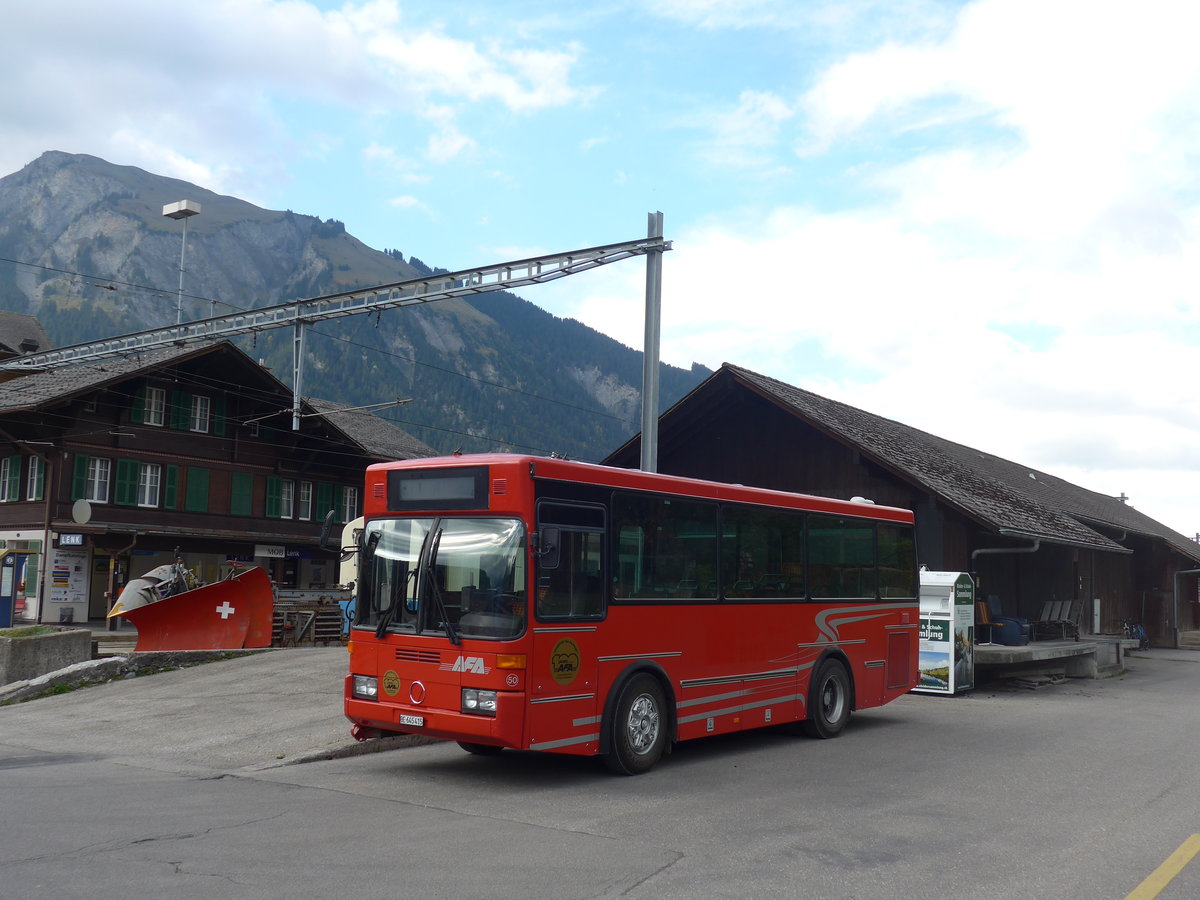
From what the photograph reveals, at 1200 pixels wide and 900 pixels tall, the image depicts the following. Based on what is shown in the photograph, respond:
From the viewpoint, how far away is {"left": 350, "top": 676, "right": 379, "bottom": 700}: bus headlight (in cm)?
1004

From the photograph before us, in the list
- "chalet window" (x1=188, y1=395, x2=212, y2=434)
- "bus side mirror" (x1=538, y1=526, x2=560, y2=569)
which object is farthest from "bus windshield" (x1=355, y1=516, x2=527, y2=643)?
"chalet window" (x1=188, y1=395, x2=212, y2=434)

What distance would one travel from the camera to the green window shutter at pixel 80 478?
39.6m

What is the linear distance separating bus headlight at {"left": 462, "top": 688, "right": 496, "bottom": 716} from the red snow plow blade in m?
12.6

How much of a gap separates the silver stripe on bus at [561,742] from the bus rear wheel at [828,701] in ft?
13.7

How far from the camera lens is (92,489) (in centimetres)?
4066

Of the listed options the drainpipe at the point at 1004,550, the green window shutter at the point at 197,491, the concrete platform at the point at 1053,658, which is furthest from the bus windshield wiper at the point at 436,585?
the green window shutter at the point at 197,491

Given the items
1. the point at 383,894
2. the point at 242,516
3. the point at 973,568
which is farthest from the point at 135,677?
the point at 242,516

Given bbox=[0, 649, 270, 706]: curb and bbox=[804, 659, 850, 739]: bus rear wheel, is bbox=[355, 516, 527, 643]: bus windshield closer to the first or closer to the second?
bbox=[804, 659, 850, 739]: bus rear wheel

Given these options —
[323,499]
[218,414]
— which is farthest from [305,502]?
[218,414]

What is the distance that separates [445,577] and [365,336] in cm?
14466

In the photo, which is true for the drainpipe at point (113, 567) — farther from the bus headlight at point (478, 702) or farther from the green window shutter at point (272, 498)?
the bus headlight at point (478, 702)

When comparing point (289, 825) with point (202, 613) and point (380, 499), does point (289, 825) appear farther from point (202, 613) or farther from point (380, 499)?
point (202, 613)

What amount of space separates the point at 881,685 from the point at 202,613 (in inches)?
493

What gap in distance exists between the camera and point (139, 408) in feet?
139
